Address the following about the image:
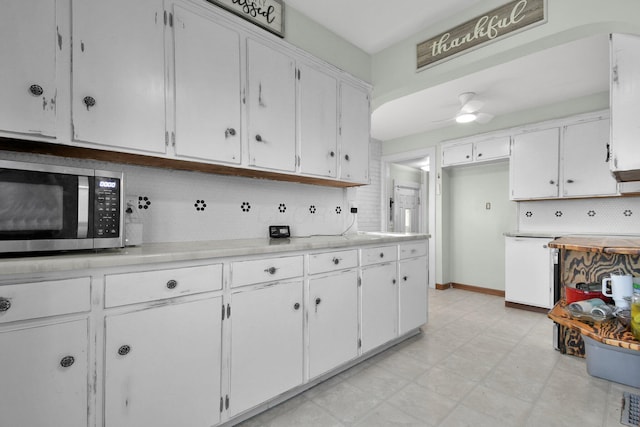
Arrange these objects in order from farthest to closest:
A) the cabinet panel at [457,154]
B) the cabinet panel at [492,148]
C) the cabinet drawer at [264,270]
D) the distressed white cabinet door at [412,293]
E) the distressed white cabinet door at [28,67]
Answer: the cabinet panel at [457,154] < the cabinet panel at [492,148] < the distressed white cabinet door at [412,293] < the cabinet drawer at [264,270] < the distressed white cabinet door at [28,67]

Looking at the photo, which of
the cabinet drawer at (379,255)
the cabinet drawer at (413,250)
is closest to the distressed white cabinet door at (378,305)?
the cabinet drawer at (379,255)

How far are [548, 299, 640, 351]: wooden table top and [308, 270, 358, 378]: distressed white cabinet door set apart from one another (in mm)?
1276

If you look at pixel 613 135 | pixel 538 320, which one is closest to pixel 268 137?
pixel 613 135

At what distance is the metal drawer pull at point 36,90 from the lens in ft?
4.29

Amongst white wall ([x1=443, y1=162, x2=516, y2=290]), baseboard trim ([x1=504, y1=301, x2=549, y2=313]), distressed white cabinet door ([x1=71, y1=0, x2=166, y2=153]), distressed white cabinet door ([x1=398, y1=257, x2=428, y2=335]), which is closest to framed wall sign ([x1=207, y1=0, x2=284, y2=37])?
distressed white cabinet door ([x1=71, y1=0, x2=166, y2=153])

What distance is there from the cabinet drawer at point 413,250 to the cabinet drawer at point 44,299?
7.55ft

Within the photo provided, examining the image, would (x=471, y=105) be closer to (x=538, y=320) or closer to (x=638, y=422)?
(x=538, y=320)

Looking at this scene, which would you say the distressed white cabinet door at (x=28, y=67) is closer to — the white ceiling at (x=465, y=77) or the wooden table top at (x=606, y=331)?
the white ceiling at (x=465, y=77)

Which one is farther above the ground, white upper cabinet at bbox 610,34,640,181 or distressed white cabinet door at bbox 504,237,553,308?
white upper cabinet at bbox 610,34,640,181

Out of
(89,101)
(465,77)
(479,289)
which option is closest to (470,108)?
(465,77)

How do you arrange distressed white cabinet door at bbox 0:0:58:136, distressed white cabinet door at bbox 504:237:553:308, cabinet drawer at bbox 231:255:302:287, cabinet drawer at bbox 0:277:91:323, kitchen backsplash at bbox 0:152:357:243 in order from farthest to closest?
distressed white cabinet door at bbox 504:237:553:308 < kitchen backsplash at bbox 0:152:357:243 < cabinet drawer at bbox 231:255:302:287 < distressed white cabinet door at bbox 0:0:58:136 < cabinet drawer at bbox 0:277:91:323

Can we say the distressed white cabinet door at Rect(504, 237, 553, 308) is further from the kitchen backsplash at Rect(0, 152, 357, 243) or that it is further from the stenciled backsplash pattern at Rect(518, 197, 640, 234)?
the kitchen backsplash at Rect(0, 152, 357, 243)

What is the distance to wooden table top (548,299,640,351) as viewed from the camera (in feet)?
4.22

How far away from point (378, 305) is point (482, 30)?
2.39 meters
